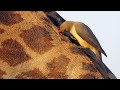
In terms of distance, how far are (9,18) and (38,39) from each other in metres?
0.87

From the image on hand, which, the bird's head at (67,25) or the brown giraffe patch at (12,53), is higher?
the brown giraffe patch at (12,53)

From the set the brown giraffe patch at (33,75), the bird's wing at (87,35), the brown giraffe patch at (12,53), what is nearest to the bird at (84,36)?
the bird's wing at (87,35)

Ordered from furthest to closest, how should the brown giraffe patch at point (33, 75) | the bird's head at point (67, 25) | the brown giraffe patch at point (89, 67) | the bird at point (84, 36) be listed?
1. the bird's head at point (67, 25)
2. the bird at point (84, 36)
3. the brown giraffe patch at point (89, 67)
4. the brown giraffe patch at point (33, 75)

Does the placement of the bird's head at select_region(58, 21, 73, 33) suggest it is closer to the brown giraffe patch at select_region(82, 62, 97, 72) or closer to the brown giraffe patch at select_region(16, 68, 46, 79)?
the brown giraffe patch at select_region(82, 62, 97, 72)

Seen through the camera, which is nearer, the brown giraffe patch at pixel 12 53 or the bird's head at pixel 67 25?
the brown giraffe patch at pixel 12 53

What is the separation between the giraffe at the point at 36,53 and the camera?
560 centimetres

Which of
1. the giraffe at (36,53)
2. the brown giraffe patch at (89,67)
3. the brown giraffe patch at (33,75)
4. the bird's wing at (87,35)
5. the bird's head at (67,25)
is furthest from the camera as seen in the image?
the bird's head at (67,25)

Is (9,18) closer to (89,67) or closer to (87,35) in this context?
(89,67)

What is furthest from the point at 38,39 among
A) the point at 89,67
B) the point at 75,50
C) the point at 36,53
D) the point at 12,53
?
the point at 89,67

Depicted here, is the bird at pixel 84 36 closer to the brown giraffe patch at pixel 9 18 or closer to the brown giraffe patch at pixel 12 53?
the brown giraffe patch at pixel 9 18

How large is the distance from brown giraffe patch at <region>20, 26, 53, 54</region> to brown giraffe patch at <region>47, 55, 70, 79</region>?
0.35m

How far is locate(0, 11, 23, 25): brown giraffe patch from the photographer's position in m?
6.52

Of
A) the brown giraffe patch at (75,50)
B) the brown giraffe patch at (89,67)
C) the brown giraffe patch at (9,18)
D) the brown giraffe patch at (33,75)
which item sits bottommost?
the brown giraffe patch at (33,75)
